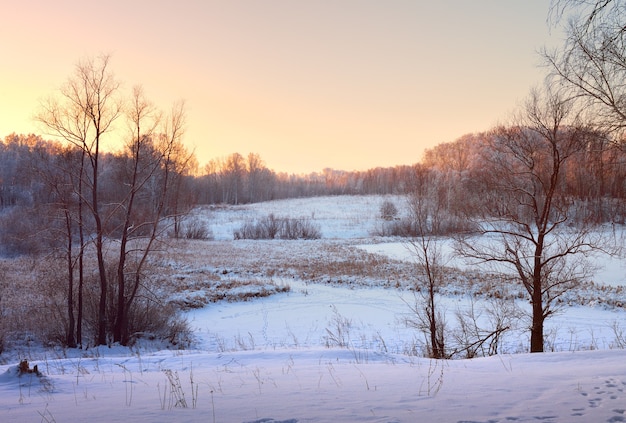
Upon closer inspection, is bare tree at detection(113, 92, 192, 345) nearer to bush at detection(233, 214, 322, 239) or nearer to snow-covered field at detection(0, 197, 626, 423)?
snow-covered field at detection(0, 197, 626, 423)

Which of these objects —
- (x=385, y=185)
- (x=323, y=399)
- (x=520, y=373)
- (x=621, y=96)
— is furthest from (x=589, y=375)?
(x=385, y=185)

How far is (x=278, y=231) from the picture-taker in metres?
50.0

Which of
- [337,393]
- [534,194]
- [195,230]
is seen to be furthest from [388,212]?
[337,393]

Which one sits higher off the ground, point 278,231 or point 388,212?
point 388,212

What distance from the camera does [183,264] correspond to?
28250 mm

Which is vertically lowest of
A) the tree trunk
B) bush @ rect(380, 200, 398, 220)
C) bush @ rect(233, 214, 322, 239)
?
the tree trunk

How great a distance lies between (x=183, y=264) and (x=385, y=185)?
282ft

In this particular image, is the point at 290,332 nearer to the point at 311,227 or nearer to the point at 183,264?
the point at 183,264

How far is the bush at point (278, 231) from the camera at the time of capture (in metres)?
49.2

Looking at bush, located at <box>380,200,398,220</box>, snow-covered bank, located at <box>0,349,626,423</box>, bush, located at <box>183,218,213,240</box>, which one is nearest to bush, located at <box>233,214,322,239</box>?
bush, located at <box>183,218,213,240</box>

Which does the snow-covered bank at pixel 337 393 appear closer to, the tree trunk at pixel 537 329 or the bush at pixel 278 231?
the tree trunk at pixel 537 329

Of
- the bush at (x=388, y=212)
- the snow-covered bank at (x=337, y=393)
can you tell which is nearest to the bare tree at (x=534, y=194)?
the snow-covered bank at (x=337, y=393)

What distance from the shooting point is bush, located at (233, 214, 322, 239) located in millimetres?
49156

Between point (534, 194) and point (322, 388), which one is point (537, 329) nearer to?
point (534, 194)
